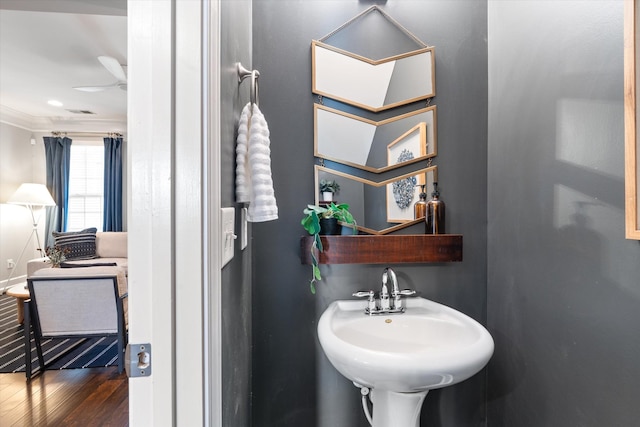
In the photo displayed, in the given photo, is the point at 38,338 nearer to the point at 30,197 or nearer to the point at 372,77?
the point at 372,77

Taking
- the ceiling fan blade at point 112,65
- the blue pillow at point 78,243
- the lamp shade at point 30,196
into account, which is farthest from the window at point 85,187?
the ceiling fan blade at point 112,65

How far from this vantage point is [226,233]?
0.72m

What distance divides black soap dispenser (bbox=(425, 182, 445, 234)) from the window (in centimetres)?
565

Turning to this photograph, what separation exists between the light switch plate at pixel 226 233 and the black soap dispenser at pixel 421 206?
91 cm

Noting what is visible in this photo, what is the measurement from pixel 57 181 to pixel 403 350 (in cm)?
615

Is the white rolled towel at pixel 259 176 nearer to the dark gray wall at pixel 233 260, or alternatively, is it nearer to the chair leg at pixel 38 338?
the dark gray wall at pixel 233 260

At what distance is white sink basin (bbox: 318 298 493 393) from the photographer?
33.9 inches

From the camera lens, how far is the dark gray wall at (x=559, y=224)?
0.89 metres

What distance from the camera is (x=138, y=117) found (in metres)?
0.55

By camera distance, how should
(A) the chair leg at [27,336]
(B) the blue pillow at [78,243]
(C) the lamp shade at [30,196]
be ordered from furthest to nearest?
(C) the lamp shade at [30,196]
(B) the blue pillow at [78,243]
(A) the chair leg at [27,336]

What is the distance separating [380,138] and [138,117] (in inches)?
41.2

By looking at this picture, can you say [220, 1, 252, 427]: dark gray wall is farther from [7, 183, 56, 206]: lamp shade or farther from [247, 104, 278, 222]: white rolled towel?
[7, 183, 56, 206]: lamp shade

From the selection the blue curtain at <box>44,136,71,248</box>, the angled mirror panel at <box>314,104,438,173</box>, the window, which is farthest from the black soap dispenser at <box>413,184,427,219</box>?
the blue curtain at <box>44,136,71,248</box>

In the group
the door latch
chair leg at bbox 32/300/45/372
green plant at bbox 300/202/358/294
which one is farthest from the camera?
chair leg at bbox 32/300/45/372
